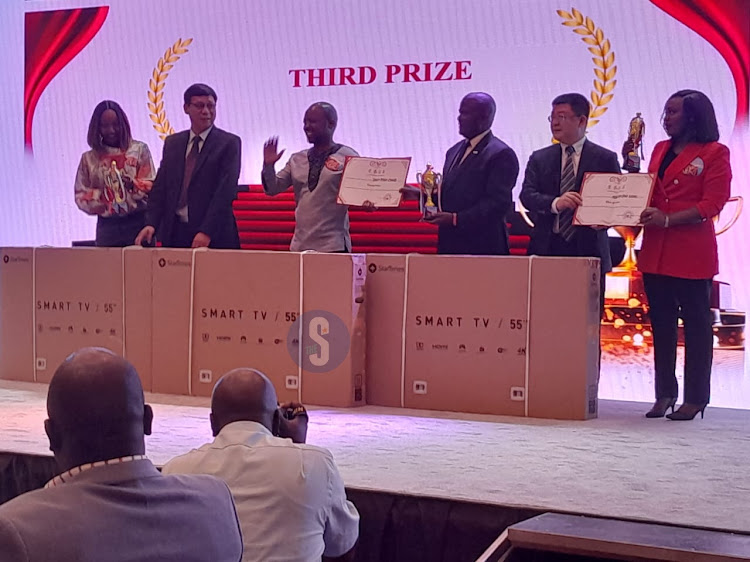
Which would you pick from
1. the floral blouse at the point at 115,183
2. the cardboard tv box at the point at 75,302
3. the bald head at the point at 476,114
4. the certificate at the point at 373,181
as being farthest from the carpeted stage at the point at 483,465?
the bald head at the point at 476,114

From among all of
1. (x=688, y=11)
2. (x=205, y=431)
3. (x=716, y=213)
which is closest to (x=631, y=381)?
(x=716, y=213)

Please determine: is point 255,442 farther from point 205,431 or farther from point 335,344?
point 335,344

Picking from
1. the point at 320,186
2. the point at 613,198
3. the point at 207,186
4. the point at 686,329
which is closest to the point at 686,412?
the point at 686,329

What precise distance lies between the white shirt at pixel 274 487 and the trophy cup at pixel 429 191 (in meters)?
2.57

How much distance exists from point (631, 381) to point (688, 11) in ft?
5.77

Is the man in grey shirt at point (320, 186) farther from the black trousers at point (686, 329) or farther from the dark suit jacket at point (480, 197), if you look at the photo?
the black trousers at point (686, 329)

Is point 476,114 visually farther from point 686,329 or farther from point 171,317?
point 171,317

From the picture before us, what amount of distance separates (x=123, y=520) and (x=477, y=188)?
11.0 ft

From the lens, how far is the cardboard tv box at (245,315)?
177 inches

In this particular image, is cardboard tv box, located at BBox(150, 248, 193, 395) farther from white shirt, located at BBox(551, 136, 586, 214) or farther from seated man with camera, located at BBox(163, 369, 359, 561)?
seated man with camera, located at BBox(163, 369, 359, 561)

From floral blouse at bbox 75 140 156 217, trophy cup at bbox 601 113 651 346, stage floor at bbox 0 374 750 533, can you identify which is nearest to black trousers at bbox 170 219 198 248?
floral blouse at bbox 75 140 156 217

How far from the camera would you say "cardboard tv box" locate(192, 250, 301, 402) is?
4484mm

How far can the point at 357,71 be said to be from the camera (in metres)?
5.78

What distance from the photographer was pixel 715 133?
13.3 ft
